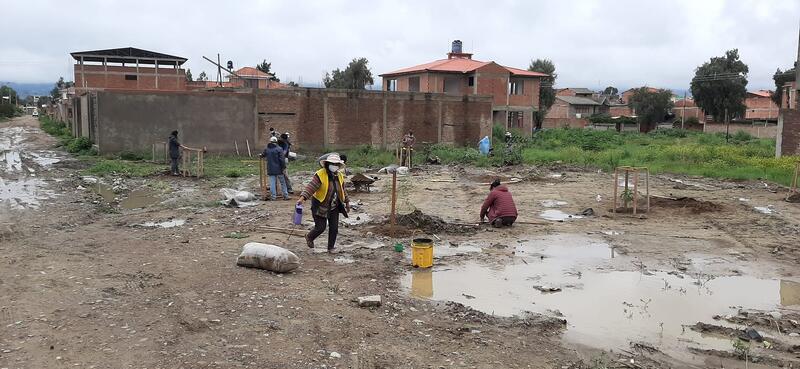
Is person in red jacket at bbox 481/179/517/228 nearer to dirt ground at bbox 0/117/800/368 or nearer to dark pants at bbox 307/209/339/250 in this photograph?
dirt ground at bbox 0/117/800/368

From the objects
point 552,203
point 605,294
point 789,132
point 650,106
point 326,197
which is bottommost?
point 605,294

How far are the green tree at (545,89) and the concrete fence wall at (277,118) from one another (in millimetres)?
25243

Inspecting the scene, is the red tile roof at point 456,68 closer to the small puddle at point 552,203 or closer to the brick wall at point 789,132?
the brick wall at point 789,132

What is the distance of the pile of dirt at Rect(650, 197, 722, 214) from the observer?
13711 mm

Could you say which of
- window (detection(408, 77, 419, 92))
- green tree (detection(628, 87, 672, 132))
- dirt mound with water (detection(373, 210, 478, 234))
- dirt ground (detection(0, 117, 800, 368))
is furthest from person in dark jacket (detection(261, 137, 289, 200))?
green tree (detection(628, 87, 672, 132))

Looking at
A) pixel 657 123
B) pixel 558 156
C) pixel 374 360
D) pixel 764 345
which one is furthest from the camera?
pixel 657 123

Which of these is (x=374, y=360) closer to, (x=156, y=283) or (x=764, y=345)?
(x=156, y=283)

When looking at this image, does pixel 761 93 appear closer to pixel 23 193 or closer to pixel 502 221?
pixel 502 221

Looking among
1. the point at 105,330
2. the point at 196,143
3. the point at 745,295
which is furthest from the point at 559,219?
the point at 196,143

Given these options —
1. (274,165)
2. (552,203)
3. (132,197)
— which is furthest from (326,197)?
(132,197)

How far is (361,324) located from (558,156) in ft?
68.8

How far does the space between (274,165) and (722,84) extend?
5245 centimetres

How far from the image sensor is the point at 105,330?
5371 millimetres

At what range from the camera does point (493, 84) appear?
4359cm
